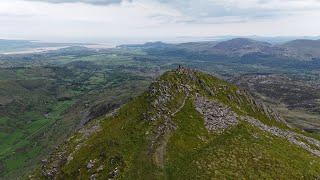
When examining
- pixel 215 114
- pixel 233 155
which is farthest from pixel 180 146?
pixel 215 114

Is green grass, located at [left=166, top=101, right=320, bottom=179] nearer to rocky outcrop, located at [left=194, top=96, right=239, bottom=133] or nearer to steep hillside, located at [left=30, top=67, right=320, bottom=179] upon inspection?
steep hillside, located at [left=30, top=67, right=320, bottom=179]

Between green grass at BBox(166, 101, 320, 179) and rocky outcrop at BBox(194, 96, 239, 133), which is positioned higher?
rocky outcrop at BBox(194, 96, 239, 133)

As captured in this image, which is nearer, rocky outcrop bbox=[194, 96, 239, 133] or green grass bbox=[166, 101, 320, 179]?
green grass bbox=[166, 101, 320, 179]

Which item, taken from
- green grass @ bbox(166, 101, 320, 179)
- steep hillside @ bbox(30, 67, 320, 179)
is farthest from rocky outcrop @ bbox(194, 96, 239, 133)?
green grass @ bbox(166, 101, 320, 179)

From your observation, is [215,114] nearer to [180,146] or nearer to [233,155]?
[180,146]

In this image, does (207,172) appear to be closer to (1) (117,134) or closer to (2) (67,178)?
(1) (117,134)

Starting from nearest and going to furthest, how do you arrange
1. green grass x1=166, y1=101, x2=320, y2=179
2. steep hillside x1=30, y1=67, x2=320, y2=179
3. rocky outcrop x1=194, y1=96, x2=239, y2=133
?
green grass x1=166, y1=101, x2=320, y2=179
steep hillside x1=30, y1=67, x2=320, y2=179
rocky outcrop x1=194, y1=96, x2=239, y2=133

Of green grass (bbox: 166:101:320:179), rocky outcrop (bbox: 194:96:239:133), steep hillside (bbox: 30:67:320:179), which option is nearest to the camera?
green grass (bbox: 166:101:320:179)

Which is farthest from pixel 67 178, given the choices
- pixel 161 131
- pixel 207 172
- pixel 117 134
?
pixel 207 172
